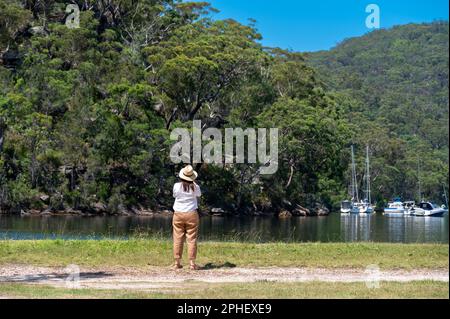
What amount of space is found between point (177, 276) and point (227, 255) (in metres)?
3.03

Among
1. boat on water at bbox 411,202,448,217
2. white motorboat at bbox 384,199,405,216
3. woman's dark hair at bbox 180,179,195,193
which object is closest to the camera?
woman's dark hair at bbox 180,179,195,193

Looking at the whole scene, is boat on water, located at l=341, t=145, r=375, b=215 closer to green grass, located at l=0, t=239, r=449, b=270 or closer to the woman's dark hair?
green grass, located at l=0, t=239, r=449, b=270

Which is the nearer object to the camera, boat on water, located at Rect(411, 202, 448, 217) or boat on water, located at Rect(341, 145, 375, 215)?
boat on water, located at Rect(411, 202, 448, 217)

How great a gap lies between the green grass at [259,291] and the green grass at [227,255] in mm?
3023

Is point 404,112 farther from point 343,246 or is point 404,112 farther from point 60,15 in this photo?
point 343,246

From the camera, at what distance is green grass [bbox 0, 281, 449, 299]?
1145 centimetres

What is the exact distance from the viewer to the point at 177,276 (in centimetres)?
1423

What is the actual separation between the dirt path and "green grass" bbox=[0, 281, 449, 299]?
0.71 meters

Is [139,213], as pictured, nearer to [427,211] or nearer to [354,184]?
[427,211]

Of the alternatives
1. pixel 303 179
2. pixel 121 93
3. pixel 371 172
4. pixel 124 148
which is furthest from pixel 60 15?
pixel 371 172

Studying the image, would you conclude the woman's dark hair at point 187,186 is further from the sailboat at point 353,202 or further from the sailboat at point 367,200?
the sailboat at point 367,200

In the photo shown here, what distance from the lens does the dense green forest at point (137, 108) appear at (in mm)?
63375

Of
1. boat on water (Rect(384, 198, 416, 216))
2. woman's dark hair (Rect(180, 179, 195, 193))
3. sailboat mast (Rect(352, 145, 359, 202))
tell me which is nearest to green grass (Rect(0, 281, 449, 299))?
woman's dark hair (Rect(180, 179, 195, 193))

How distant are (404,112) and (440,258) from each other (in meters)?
134
